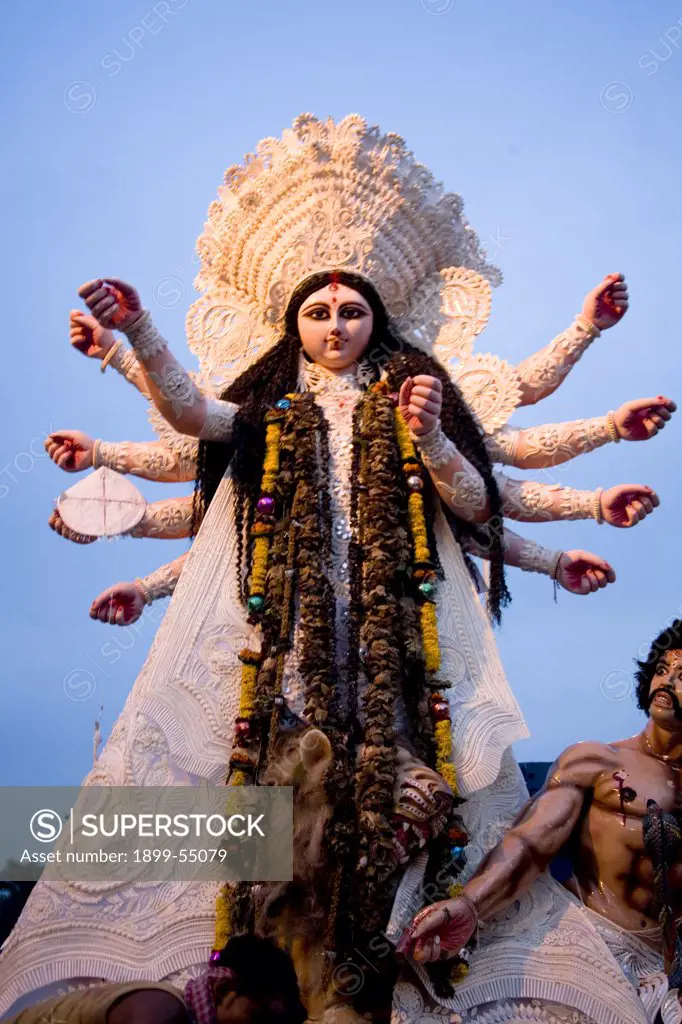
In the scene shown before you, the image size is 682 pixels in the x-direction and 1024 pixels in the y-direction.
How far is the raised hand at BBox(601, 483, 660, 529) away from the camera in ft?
16.0

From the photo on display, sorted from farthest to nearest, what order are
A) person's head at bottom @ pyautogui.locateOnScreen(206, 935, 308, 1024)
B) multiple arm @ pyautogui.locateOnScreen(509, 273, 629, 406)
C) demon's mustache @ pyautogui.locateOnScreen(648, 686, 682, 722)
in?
multiple arm @ pyautogui.locateOnScreen(509, 273, 629, 406)
demon's mustache @ pyautogui.locateOnScreen(648, 686, 682, 722)
person's head at bottom @ pyautogui.locateOnScreen(206, 935, 308, 1024)

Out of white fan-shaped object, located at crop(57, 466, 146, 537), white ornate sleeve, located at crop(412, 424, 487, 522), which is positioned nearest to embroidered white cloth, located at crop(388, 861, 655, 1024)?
white ornate sleeve, located at crop(412, 424, 487, 522)

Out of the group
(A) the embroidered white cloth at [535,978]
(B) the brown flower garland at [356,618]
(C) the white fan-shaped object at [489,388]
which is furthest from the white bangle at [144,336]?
(A) the embroidered white cloth at [535,978]

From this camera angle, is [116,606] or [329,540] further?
[116,606]

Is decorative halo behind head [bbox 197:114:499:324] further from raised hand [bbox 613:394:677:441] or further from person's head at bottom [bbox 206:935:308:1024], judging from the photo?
person's head at bottom [bbox 206:935:308:1024]

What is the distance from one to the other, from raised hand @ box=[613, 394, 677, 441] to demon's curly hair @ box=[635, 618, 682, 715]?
0.90 m

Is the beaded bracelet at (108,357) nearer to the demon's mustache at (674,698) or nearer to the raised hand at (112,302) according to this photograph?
the raised hand at (112,302)

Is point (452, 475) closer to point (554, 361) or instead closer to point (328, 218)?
point (554, 361)

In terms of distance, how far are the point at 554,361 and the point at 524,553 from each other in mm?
874

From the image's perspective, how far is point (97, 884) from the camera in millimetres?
4023

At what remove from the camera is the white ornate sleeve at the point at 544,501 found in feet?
16.3

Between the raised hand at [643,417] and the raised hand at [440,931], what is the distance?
6.98 feet

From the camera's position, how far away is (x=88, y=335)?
4.96 metres

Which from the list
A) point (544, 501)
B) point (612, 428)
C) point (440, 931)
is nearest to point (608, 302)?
point (612, 428)
